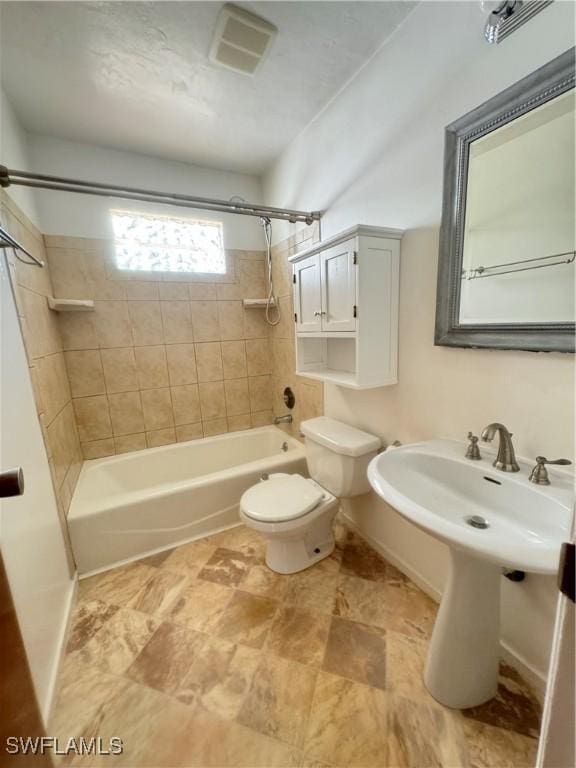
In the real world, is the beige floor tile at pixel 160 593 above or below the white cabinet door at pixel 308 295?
below

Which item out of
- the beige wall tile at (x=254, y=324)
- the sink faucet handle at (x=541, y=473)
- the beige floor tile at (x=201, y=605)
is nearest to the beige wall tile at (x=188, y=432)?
the beige wall tile at (x=254, y=324)

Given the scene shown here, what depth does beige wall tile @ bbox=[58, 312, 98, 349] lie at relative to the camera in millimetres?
2012

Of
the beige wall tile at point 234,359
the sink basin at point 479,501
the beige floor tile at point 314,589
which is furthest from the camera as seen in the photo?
the beige wall tile at point 234,359

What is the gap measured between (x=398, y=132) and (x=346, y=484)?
5.34ft

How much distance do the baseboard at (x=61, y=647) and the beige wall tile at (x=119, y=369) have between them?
3.77 ft

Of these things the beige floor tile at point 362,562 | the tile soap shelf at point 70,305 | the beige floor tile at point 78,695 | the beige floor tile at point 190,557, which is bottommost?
the beige floor tile at point 190,557

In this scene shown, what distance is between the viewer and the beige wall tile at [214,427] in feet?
8.34

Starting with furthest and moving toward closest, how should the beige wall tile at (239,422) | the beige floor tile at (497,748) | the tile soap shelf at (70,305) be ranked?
the beige wall tile at (239,422)
the tile soap shelf at (70,305)
the beige floor tile at (497,748)

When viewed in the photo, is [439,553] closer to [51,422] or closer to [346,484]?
[346,484]

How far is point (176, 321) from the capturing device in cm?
231

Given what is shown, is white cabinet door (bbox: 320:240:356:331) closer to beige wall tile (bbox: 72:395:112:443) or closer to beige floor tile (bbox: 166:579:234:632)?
beige floor tile (bbox: 166:579:234:632)

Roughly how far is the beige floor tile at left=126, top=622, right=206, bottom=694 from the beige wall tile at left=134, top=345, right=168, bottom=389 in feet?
4.94

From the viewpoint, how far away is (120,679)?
114cm

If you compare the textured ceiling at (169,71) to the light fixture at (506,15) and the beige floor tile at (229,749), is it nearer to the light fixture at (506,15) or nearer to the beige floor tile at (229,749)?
the light fixture at (506,15)
